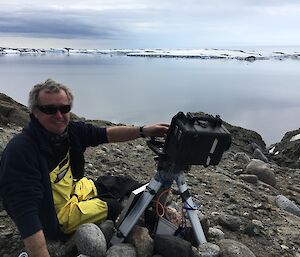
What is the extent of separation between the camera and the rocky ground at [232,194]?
18.6 ft

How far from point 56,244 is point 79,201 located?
473mm

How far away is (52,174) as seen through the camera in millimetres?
4059

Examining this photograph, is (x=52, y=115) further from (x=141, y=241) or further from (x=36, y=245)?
(x=141, y=241)

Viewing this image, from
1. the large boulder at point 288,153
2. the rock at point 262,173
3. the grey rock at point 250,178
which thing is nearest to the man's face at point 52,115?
the grey rock at point 250,178

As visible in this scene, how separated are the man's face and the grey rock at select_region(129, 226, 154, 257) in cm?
130

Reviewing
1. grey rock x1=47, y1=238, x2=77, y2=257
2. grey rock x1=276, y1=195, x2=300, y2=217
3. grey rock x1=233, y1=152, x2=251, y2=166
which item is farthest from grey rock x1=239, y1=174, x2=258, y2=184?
grey rock x1=47, y1=238, x2=77, y2=257

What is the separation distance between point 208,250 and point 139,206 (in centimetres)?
86

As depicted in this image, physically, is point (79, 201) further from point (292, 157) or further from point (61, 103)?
point (292, 157)

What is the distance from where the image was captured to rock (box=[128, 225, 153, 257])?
427 cm

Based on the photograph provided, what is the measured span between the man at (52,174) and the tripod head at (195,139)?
0.55 m

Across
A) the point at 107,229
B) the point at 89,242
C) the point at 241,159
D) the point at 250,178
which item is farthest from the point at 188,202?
the point at 241,159

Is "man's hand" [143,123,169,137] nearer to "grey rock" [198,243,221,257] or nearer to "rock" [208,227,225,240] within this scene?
"grey rock" [198,243,221,257]

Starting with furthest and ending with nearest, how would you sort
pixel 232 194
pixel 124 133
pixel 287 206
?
pixel 287 206 < pixel 232 194 < pixel 124 133

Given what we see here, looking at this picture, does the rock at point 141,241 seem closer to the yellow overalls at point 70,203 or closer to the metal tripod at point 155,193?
the metal tripod at point 155,193
